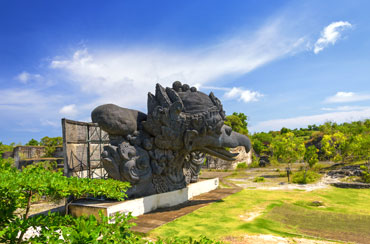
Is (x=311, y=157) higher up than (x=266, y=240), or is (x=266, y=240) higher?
(x=311, y=157)

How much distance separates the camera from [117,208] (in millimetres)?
6078

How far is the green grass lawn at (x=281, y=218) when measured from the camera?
514 centimetres

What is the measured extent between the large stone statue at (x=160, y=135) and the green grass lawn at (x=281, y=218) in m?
1.60

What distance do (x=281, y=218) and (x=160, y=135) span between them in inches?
152

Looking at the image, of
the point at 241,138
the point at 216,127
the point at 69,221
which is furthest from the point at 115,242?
the point at 241,138

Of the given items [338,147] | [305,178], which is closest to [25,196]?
[305,178]

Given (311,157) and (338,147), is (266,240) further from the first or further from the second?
(338,147)

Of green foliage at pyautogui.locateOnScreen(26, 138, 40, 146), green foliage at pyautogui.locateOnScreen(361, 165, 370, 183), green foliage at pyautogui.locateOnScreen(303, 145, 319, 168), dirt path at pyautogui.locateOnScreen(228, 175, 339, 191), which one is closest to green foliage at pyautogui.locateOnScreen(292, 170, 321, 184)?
dirt path at pyautogui.locateOnScreen(228, 175, 339, 191)

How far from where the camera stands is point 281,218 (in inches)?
243

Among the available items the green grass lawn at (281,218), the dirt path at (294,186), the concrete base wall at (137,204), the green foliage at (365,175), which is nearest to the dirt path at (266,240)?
the green grass lawn at (281,218)

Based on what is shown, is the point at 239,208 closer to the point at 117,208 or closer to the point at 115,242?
the point at 117,208

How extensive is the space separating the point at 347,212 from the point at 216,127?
420 cm

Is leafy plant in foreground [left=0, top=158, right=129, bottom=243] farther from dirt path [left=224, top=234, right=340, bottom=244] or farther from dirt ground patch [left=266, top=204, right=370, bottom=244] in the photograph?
dirt ground patch [left=266, top=204, right=370, bottom=244]

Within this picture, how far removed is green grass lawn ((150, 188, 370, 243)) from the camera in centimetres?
514
